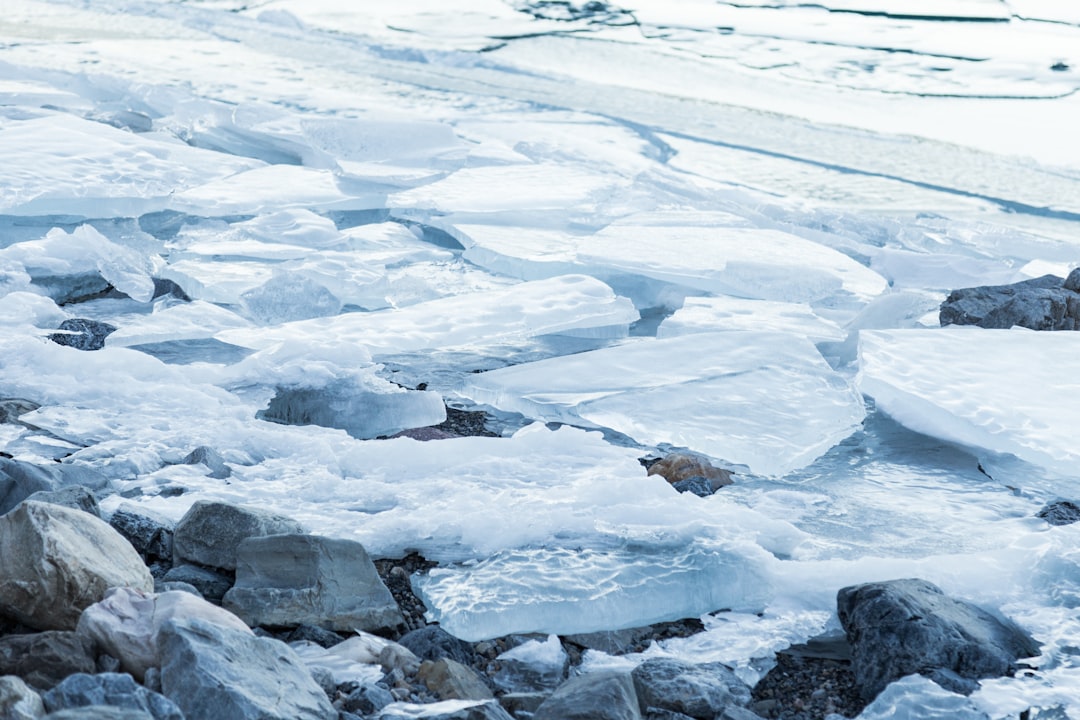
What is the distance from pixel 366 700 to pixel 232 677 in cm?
15

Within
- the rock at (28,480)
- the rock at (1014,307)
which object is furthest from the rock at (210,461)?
Answer: the rock at (1014,307)

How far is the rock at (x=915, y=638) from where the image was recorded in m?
1.26

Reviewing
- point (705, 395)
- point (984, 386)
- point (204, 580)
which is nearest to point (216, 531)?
point (204, 580)

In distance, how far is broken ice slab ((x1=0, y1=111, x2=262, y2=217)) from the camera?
3074mm

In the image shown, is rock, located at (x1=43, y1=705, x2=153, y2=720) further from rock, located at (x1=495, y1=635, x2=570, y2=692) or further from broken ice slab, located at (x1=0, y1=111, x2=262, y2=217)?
broken ice slab, located at (x1=0, y1=111, x2=262, y2=217)

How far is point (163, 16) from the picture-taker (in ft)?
22.0

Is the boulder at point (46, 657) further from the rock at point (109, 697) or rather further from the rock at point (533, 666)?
the rock at point (533, 666)

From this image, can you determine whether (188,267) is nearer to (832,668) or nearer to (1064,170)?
(832,668)

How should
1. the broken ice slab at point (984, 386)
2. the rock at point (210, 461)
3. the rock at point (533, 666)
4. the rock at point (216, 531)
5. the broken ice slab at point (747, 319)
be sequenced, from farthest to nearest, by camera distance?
1. the broken ice slab at point (747, 319)
2. the broken ice slab at point (984, 386)
3. the rock at point (210, 461)
4. the rock at point (216, 531)
5. the rock at point (533, 666)

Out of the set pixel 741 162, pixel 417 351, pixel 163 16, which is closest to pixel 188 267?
pixel 417 351

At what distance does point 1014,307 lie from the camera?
256 cm

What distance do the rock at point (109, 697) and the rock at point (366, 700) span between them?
0.66ft

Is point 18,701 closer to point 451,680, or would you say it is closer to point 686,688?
point 451,680

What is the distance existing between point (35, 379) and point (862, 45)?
5795mm
